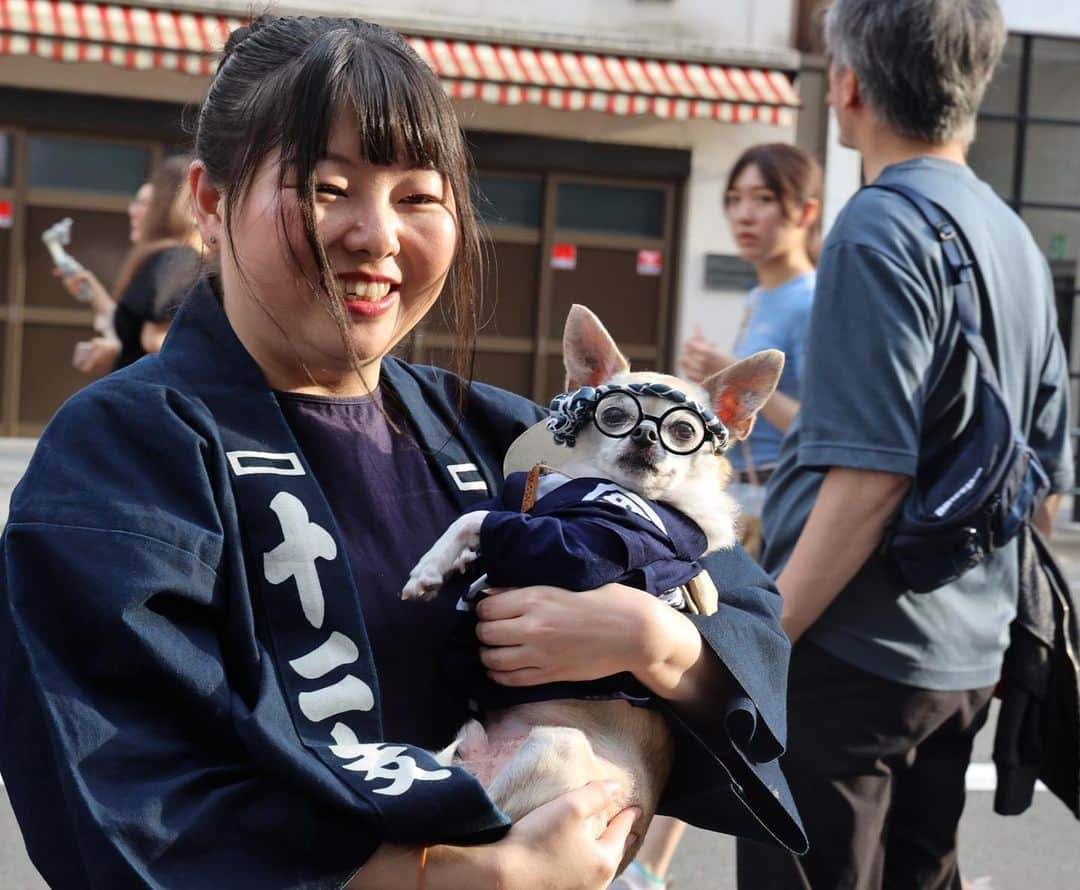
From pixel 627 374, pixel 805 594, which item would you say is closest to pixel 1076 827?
pixel 805 594

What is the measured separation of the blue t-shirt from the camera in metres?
4.82

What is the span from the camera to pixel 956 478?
2.83 meters

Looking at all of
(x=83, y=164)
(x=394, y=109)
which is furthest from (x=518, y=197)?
(x=394, y=109)

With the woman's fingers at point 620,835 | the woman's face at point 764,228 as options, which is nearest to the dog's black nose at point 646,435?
the woman's fingers at point 620,835

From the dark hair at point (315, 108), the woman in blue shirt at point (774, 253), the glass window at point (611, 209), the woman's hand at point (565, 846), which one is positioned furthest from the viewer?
the glass window at point (611, 209)

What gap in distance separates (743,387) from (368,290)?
0.89m

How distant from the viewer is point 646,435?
227cm

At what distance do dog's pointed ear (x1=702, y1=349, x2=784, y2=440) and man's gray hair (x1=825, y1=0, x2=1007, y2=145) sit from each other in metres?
0.84

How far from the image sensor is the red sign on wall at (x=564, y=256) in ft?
48.2

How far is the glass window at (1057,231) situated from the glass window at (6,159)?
1005cm

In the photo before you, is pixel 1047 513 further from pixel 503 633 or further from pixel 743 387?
pixel 503 633

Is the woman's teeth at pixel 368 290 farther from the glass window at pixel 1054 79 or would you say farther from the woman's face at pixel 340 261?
the glass window at pixel 1054 79

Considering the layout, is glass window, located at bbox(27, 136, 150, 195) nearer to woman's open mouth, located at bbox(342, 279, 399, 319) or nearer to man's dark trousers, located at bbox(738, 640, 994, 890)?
man's dark trousers, located at bbox(738, 640, 994, 890)

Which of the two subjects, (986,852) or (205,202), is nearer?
(205,202)
